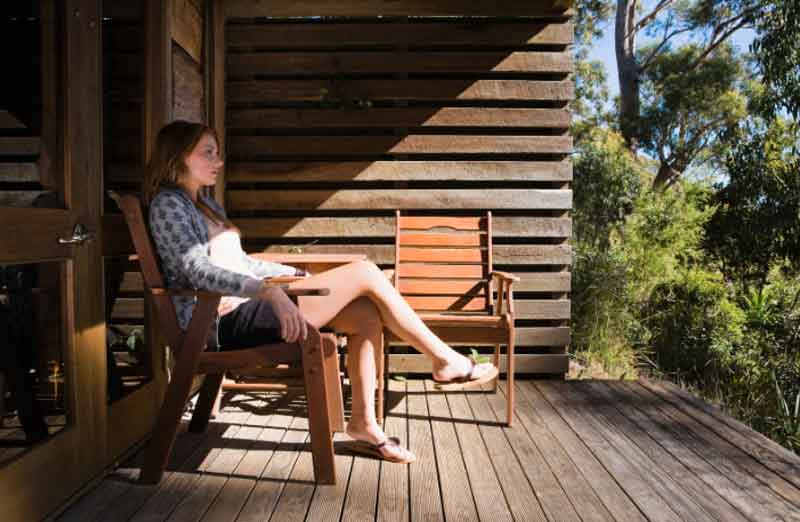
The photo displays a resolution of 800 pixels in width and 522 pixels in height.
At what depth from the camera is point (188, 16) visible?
3707 millimetres

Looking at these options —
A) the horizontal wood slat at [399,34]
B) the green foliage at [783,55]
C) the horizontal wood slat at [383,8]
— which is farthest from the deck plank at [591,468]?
the green foliage at [783,55]

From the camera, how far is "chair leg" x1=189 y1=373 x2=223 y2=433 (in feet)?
9.75

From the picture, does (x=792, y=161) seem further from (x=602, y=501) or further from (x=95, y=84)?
(x=95, y=84)

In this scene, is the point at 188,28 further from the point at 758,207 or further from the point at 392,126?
the point at 758,207

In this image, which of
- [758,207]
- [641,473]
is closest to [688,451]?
[641,473]

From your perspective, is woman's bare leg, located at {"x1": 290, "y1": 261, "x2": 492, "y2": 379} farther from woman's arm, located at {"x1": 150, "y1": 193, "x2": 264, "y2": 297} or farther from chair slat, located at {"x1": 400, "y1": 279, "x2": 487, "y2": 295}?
chair slat, located at {"x1": 400, "y1": 279, "x2": 487, "y2": 295}

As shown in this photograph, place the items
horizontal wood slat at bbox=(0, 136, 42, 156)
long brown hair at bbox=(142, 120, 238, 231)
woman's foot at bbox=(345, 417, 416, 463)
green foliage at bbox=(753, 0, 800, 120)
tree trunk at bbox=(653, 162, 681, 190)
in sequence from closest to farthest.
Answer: horizontal wood slat at bbox=(0, 136, 42, 156) < long brown hair at bbox=(142, 120, 238, 231) < woman's foot at bbox=(345, 417, 416, 463) < green foliage at bbox=(753, 0, 800, 120) < tree trunk at bbox=(653, 162, 681, 190)

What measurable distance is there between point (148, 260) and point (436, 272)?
1.92m

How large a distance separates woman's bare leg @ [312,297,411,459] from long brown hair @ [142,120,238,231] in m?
0.78

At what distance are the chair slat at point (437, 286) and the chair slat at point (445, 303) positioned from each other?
0.09 ft

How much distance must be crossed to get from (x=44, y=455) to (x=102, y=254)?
2.38 feet

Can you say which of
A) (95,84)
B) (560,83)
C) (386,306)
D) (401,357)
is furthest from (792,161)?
(95,84)

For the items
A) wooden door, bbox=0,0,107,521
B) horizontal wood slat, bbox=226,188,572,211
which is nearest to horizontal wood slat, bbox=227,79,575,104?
horizontal wood slat, bbox=226,188,572,211

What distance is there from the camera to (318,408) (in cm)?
244
